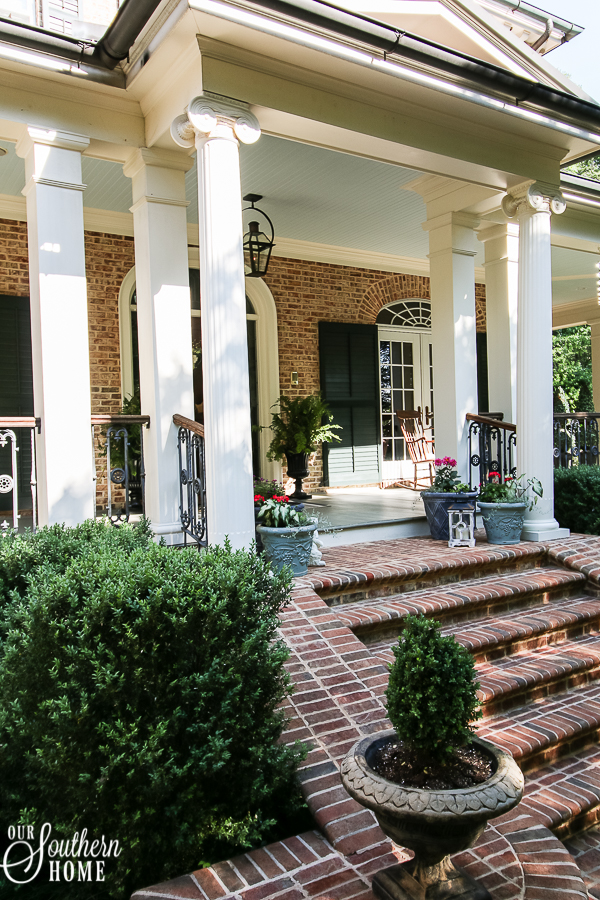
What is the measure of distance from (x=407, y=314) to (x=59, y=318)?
629cm

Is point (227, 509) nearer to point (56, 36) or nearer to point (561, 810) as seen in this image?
point (561, 810)

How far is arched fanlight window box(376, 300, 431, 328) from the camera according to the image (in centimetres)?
919

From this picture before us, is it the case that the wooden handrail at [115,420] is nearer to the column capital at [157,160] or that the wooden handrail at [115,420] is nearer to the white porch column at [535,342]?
the column capital at [157,160]

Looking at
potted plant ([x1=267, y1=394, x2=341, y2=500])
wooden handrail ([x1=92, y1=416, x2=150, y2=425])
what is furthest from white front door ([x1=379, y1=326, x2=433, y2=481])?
wooden handrail ([x1=92, y1=416, x2=150, y2=425])

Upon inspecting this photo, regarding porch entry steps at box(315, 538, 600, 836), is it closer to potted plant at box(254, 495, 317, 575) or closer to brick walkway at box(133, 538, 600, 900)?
brick walkway at box(133, 538, 600, 900)

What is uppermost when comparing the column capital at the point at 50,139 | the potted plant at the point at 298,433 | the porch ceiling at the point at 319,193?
the porch ceiling at the point at 319,193

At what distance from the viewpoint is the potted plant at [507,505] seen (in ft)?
17.3

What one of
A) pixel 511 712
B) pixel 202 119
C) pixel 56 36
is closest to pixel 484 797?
pixel 511 712

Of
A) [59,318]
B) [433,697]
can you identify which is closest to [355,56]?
[59,318]

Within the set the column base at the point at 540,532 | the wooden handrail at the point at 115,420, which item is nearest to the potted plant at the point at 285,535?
the wooden handrail at the point at 115,420

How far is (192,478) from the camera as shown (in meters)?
4.24

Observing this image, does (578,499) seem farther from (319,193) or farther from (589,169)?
(589,169)

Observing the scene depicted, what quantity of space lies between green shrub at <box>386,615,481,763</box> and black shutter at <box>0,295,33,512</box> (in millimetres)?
5250

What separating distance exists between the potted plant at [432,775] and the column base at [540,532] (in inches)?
142
